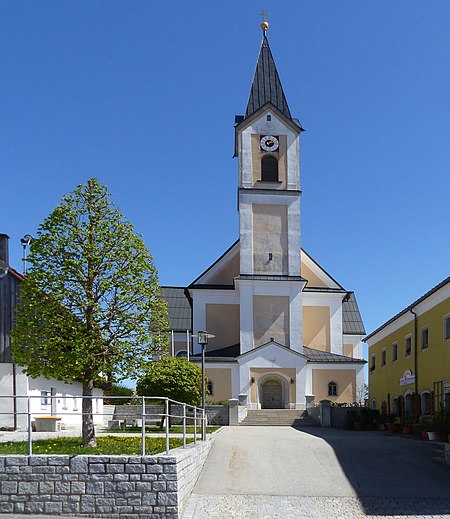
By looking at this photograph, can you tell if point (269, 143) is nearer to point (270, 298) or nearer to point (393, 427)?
point (270, 298)

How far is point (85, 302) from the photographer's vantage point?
16484 mm

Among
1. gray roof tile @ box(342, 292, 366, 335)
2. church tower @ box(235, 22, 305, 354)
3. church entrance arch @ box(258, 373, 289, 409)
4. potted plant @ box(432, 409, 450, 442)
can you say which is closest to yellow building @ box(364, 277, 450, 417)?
potted plant @ box(432, 409, 450, 442)

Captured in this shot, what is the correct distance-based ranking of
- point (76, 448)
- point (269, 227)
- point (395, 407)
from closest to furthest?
1. point (76, 448)
2. point (395, 407)
3. point (269, 227)

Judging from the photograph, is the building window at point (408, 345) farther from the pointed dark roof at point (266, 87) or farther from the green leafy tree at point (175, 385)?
the pointed dark roof at point (266, 87)

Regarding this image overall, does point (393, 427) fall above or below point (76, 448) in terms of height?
below

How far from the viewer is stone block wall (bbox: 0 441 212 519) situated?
1198cm

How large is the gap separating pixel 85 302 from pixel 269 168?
3067 centimetres

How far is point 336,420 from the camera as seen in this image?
3509 centimetres

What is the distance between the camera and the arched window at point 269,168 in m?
45.2

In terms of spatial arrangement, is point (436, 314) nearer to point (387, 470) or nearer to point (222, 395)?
point (387, 470)

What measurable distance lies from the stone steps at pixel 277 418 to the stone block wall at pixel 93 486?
23.8m

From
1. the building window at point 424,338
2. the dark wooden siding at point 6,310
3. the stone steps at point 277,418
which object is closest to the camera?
the dark wooden siding at point 6,310

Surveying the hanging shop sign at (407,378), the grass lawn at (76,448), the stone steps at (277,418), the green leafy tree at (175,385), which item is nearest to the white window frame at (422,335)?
the hanging shop sign at (407,378)

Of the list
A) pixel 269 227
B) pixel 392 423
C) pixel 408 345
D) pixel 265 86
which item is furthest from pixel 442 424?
pixel 265 86
